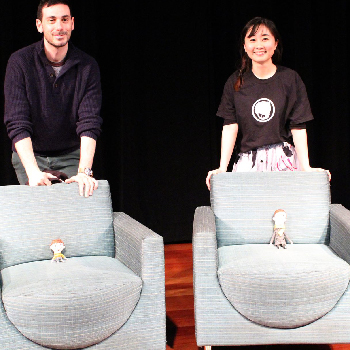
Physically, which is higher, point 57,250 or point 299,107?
point 299,107

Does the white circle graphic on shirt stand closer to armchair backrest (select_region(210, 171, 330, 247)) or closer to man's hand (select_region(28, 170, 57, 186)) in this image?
armchair backrest (select_region(210, 171, 330, 247))

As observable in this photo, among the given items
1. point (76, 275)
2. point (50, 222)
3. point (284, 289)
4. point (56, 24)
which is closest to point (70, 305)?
point (76, 275)

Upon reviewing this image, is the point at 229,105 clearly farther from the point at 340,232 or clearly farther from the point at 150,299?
the point at 150,299

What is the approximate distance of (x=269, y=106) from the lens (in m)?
3.01

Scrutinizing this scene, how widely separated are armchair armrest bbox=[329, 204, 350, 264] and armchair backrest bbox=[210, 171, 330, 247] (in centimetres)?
6

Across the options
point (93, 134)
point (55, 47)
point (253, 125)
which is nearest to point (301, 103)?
point (253, 125)

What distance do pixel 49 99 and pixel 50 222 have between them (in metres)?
0.66

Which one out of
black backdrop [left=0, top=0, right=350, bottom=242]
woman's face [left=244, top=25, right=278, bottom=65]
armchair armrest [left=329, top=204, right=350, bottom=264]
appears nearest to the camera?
armchair armrest [left=329, top=204, right=350, bottom=264]

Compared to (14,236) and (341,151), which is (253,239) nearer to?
(14,236)

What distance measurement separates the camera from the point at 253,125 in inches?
120

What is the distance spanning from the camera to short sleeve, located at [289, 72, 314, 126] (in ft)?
9.96

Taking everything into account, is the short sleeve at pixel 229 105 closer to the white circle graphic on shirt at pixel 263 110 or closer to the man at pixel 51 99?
the white circle graphic on shirt at pixel 263 110

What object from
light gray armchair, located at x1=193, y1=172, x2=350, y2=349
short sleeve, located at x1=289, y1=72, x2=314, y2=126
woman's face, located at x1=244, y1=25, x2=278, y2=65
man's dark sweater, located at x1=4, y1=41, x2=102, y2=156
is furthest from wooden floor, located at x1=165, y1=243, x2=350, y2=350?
woman's face, located at x1=244, y1=25, x2=278, y2=65

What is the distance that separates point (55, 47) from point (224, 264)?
137 cm
